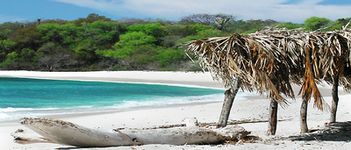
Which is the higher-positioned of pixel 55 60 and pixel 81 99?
pixel 81 99

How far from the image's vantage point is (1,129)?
45.6 ft

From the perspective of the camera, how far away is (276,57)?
10438 mm

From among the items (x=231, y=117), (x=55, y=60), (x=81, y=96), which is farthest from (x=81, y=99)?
(x=55, y=60)

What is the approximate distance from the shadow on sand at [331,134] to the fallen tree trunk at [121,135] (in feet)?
4.37

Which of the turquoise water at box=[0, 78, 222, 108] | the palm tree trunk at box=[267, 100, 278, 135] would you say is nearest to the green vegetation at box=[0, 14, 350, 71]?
the turquoise water at box=[0, 78, 222, 108]

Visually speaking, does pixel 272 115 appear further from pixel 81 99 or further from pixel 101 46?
pixel 101 46

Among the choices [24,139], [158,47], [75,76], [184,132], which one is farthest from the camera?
[158,47]

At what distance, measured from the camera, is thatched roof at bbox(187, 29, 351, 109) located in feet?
34.4

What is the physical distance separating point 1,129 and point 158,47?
59.9 metres

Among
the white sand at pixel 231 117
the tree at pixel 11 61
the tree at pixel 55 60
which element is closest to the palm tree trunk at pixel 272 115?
the white sand at pixel 231 117

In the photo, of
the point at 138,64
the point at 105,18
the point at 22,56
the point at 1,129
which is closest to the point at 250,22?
the point at 105,18

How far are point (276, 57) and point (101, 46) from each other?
215 feet

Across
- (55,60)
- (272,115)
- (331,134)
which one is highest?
(272,115)

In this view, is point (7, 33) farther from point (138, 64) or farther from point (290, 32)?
point (290, 32)
